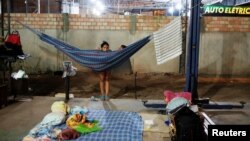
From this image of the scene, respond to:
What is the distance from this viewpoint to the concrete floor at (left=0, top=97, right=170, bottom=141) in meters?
→ 3.77

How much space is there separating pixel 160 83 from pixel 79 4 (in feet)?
34.9

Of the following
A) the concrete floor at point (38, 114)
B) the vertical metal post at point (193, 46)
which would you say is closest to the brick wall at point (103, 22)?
the concrete floor at point (38, 114)

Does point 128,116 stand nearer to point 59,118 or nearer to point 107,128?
point 107,128

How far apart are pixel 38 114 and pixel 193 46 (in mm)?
2566

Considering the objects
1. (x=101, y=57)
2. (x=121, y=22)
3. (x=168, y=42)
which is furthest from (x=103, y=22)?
(x=168, y=42)

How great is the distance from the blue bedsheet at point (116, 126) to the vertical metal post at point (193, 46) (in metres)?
1.07

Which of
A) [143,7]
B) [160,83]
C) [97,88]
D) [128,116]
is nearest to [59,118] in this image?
[128,116]

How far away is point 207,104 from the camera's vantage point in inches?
195

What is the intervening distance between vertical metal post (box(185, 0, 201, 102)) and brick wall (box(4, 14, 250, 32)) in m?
3.54

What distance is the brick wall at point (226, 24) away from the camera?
8.26 m

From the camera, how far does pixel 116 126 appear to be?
396 centimetres

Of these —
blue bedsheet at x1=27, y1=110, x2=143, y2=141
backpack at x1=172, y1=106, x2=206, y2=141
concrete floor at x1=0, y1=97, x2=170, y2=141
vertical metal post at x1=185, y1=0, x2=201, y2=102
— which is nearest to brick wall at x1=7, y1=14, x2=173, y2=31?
concrete floor at x1=0, y1=97, x2=170, y2=141

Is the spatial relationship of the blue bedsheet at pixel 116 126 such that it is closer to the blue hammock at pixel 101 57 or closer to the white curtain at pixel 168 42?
the blue hammock at pixel 101 57

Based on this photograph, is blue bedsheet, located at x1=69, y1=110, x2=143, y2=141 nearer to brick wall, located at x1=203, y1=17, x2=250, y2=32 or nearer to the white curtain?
the white curtain
